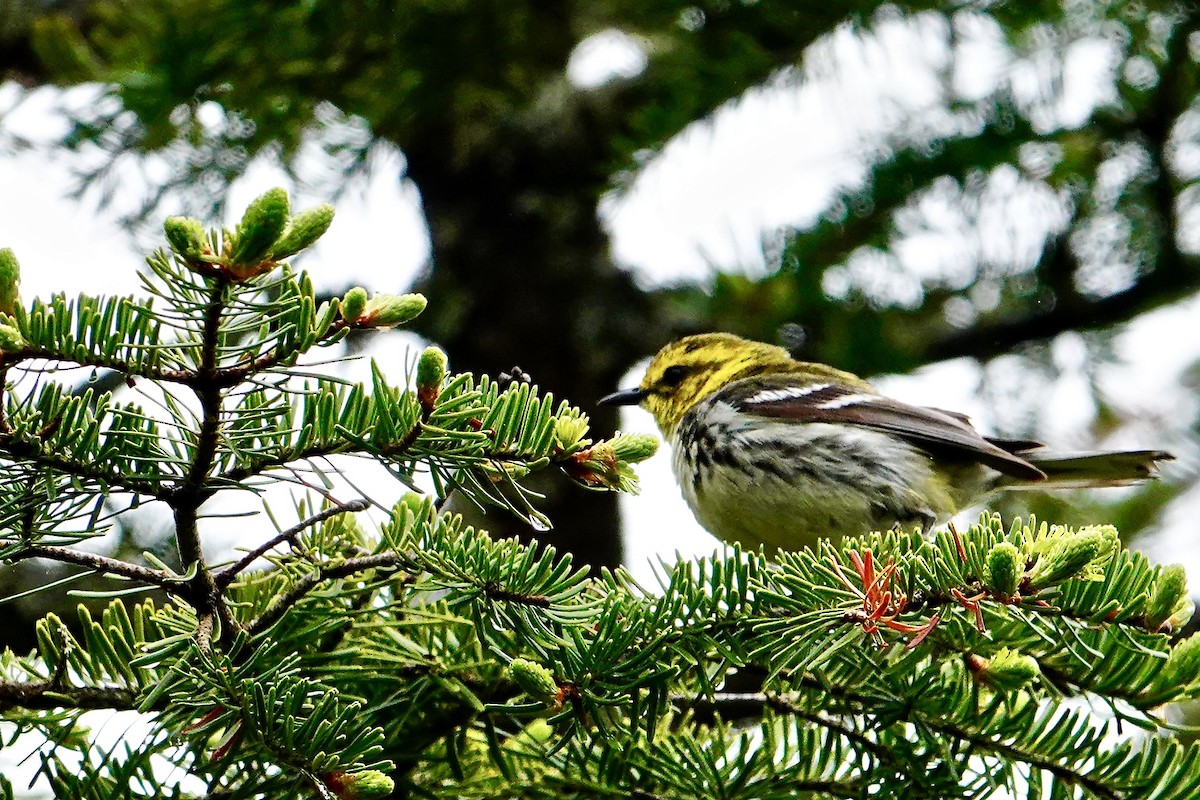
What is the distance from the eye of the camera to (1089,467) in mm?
3299

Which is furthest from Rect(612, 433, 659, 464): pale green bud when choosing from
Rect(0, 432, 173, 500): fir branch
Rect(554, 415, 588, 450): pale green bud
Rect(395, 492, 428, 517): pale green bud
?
Rect(0, 432, 173, 500): fir branch

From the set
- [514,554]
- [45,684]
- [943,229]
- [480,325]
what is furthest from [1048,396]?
[45,684]

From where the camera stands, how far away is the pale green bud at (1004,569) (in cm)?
131

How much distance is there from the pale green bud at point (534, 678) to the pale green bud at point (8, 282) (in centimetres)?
69

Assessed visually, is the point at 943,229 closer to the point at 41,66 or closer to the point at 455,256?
the point at 455,256

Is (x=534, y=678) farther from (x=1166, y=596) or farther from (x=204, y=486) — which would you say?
(x=1166, y=596)

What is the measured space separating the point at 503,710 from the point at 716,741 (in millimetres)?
410

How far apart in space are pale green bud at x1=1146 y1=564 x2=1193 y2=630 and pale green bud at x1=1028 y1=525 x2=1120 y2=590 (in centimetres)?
6

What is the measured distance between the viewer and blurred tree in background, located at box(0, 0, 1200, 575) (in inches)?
130

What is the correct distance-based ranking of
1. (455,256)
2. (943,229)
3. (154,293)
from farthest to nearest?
(455,256), (943,229), (154,293)

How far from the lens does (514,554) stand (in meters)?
1.45

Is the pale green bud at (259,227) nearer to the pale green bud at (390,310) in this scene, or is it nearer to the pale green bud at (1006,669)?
the pale green bud at (390,310)

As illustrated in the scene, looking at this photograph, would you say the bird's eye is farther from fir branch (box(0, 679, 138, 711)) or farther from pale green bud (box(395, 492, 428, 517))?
fir branch (box(0, 679, 138, 711))

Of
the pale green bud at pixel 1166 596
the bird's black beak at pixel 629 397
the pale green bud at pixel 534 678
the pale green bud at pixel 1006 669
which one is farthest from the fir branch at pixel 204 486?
the bird's black beak at pixel 629 397
